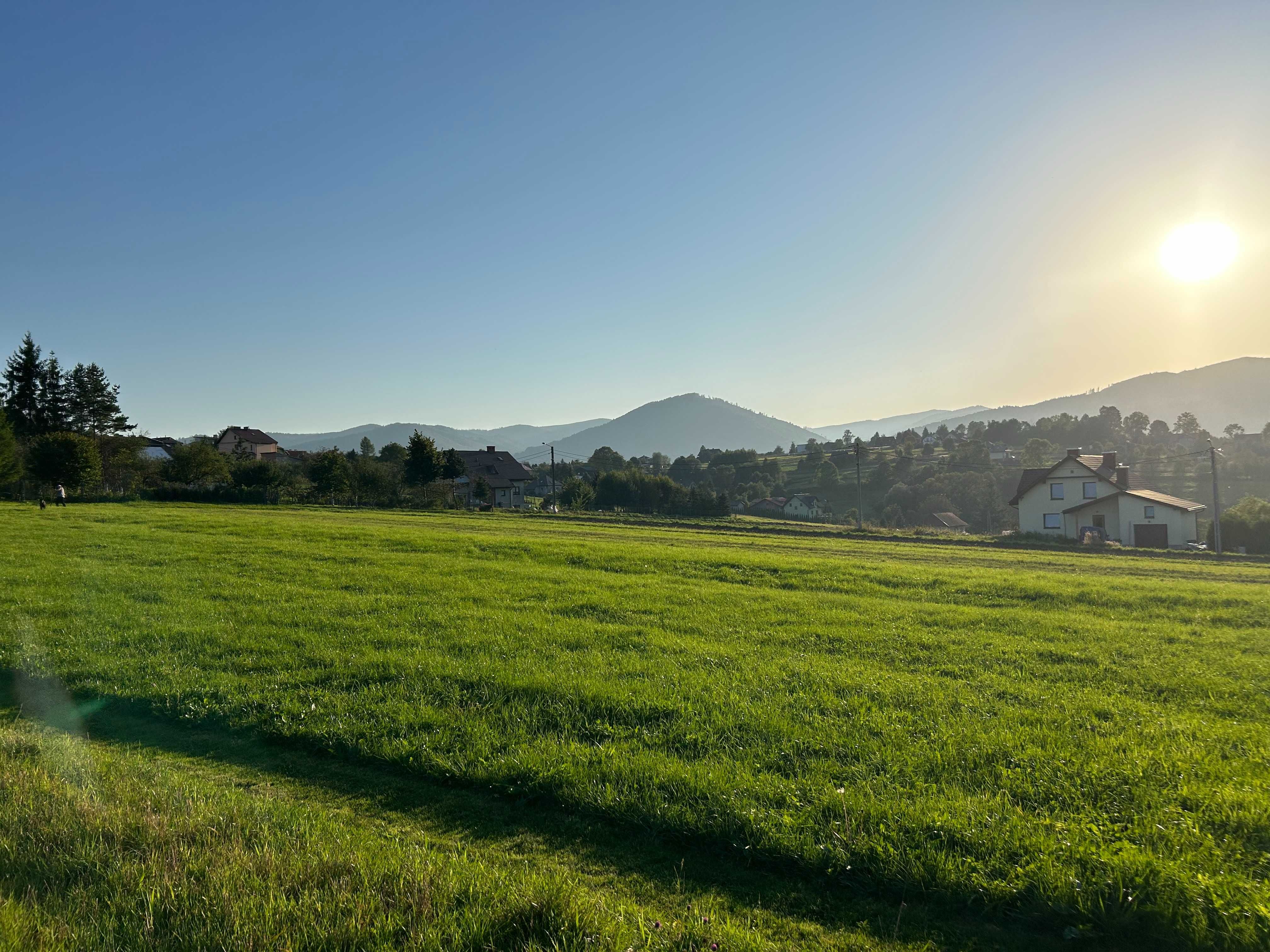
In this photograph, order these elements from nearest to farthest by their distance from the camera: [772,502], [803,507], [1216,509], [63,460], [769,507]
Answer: [1216,509], [63,460], [769,507], [772,502], [803,507]

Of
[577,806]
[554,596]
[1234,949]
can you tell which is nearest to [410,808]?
[577,806]

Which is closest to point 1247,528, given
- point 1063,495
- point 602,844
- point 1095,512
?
point 1095,512

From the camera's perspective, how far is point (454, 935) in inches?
145

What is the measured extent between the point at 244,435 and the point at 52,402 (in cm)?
4176

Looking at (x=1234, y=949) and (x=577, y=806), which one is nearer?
(x=1234, y=949)

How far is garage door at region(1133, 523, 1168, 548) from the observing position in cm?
5291

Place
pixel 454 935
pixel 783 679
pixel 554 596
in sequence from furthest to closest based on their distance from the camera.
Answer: pixel 554 596 < pixel 783 679 < pixel 454 935

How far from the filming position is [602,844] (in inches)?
199

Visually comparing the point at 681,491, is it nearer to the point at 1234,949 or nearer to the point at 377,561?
the point at 377,561

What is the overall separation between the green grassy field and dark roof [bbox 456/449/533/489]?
9035 cm

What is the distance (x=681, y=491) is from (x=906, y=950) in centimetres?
7673

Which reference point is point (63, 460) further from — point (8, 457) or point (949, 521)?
point (949, 521)

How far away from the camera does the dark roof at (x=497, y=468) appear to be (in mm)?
105312

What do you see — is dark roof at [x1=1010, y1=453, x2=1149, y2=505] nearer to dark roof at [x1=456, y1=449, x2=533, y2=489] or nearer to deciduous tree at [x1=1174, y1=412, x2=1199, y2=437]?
dark roof at [x1=456, y1=449, x2=533, y2=489]
